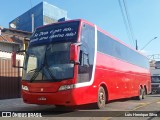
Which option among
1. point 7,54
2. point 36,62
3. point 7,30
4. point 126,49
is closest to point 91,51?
point 36,62

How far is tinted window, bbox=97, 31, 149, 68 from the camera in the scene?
1490 cm

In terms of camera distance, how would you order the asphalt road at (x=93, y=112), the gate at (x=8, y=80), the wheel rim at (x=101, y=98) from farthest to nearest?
1. the gate at (x=8, y=80)
2. the wheel rim at (x=101, y=98)
3. the asphalt road at (x=93, y=112)

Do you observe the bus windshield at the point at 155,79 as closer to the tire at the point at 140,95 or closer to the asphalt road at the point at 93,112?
the tire at the point at 140,95

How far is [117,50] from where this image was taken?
57.4 feet

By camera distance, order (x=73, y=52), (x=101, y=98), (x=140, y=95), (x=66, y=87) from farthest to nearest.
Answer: (x=140, y=95) → (x=101, y=98) → (x=66, y=87) → (x=73, y=52)

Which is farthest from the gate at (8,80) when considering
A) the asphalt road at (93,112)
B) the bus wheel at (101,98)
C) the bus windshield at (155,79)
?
the bus windshield at (155,79)

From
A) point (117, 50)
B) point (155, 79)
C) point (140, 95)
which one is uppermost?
point (117, 50)

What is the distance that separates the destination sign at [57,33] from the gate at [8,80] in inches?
333

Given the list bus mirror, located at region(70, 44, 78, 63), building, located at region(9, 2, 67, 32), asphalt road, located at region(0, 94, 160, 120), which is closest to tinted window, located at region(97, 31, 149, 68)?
asphalt road, located at region(0, 94, 160, 120)

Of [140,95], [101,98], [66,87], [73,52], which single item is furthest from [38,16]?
[73,52]

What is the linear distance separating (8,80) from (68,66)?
1077 centimetres

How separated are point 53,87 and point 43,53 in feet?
5.02

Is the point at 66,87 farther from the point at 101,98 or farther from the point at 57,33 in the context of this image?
the point at 101,98

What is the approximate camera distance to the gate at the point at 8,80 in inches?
834
